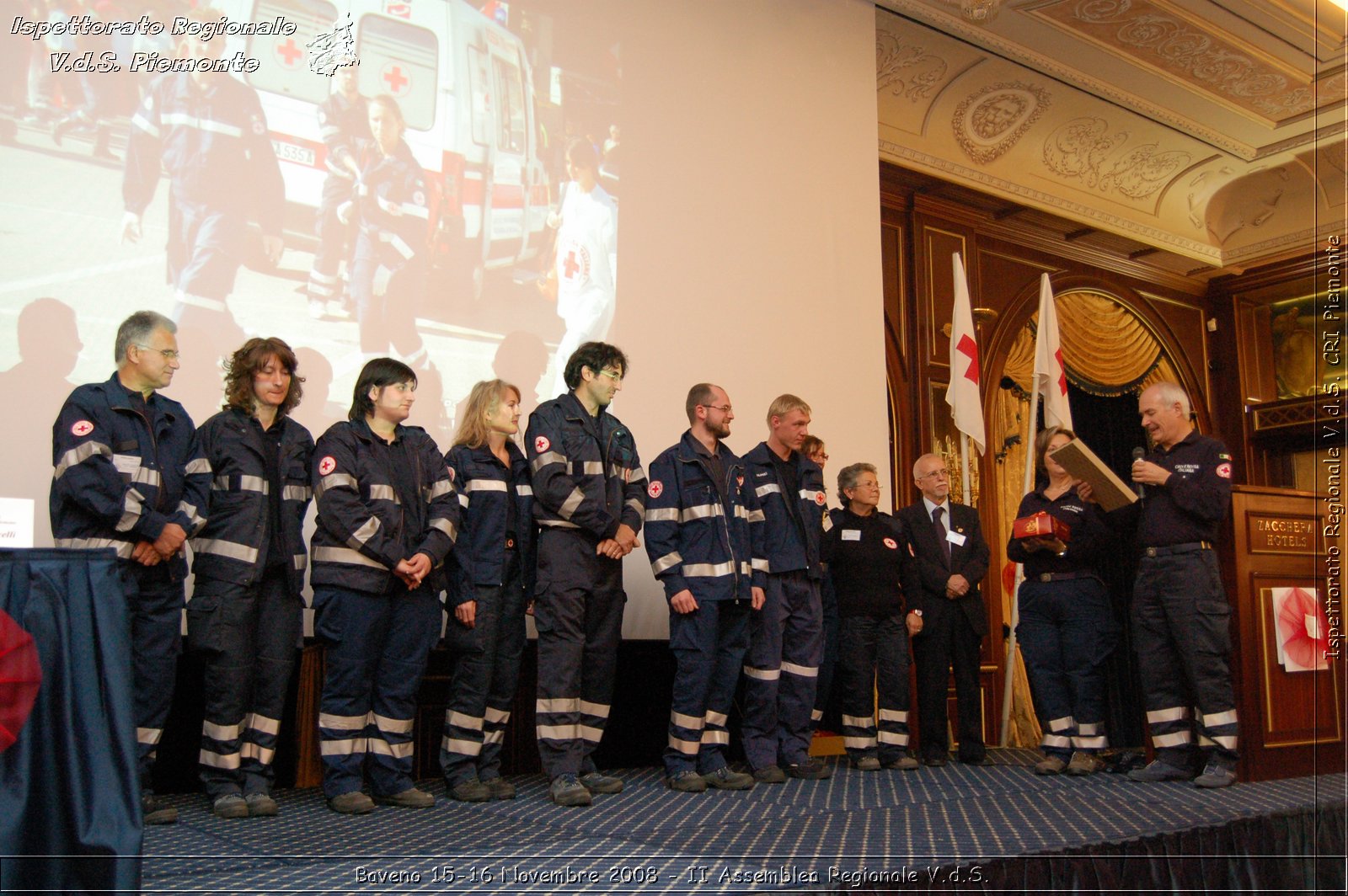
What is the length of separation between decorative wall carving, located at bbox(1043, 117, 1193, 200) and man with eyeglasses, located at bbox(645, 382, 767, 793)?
563 cm


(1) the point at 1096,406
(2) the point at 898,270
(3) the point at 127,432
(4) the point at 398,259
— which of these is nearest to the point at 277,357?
(3) the point at 127,432

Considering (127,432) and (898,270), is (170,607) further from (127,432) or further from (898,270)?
(898,270)

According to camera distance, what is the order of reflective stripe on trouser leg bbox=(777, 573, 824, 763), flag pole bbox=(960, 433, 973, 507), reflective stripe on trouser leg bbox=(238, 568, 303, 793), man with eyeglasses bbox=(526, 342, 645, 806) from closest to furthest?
reflective stripe on trouser leg bbox=(238, 568, 303, 793) < man with eyeglasses bbox=(526, 342, 645, 806) < reflective stripe on trouser leg bbox=(777, 573, 824, 763) < flag pole bbox=(960, 433, 973, 507)

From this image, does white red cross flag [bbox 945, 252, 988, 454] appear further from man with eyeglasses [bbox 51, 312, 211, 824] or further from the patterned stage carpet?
man with eyeglasses [bbox 51, 312, 211, 824]

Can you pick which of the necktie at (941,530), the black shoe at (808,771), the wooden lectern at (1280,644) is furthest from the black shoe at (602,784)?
the wooden lectern at (1280,644)

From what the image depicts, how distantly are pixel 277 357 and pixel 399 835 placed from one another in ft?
5.56

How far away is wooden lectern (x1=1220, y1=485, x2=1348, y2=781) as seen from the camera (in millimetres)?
4398

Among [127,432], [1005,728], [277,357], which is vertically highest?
[277,357]

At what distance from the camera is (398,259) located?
491 cm

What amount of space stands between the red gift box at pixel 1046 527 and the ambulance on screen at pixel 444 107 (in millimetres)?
2723

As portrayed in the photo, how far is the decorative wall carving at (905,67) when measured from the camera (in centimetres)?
735

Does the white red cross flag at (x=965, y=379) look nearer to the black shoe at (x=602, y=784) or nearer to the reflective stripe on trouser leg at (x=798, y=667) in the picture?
the reflective stripe on trouser leg at (x=798, y=667)

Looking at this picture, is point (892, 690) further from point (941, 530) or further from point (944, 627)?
point (941, 530)

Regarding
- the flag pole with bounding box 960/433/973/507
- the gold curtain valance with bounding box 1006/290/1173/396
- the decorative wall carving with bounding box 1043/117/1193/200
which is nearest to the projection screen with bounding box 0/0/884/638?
the flag pole with bounding box 960/433/973/507
